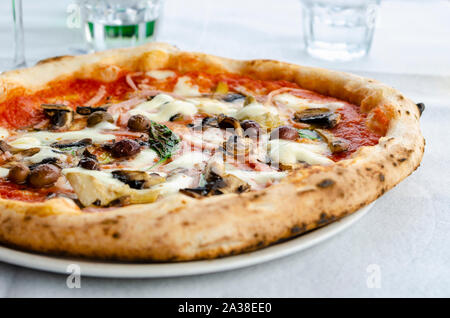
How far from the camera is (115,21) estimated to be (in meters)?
4.93

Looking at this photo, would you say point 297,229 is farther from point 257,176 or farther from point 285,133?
point 285,133

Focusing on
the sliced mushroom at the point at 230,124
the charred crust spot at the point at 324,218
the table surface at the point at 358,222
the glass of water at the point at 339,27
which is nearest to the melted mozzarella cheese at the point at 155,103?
the sliced mushroom at the point at 230,124

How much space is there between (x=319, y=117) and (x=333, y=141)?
1.04ft

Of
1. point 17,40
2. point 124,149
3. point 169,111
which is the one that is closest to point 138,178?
point 124,149

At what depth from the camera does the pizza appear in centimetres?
220

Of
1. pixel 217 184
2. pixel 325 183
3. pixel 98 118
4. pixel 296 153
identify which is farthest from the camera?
pixel 98 118

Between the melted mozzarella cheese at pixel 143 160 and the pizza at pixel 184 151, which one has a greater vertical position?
Result: the pizza at pixel 184 151

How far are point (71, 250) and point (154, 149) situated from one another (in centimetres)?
100

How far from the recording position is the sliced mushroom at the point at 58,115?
338 cm

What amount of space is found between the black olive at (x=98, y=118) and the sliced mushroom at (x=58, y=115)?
0.13m

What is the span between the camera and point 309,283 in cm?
226

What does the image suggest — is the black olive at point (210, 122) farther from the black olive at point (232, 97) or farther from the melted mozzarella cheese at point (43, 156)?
the melted mozzarella cheese at point (43, 156)

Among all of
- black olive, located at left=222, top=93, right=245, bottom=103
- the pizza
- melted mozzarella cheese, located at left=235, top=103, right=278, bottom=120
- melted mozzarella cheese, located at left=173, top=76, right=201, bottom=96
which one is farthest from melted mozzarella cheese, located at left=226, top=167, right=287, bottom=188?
melted mozzarella cheese, located at left=173, top=76, right=201, bottom=96
